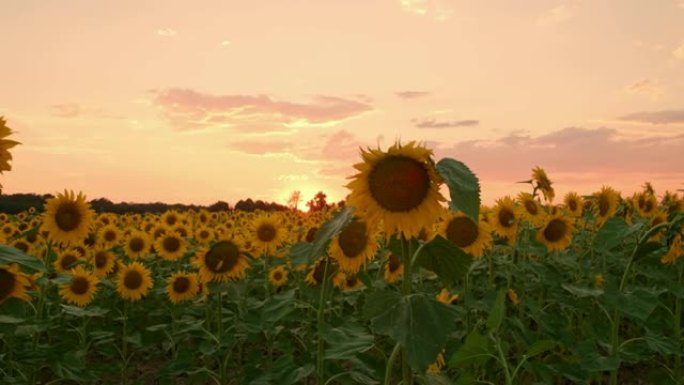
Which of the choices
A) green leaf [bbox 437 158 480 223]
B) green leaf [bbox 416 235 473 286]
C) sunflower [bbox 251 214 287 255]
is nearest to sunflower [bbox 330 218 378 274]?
green leaf [bbox 416 235 473 286]

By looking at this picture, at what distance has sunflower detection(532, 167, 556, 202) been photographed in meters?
7.18

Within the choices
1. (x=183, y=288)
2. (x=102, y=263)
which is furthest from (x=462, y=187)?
(x=102, y=263)

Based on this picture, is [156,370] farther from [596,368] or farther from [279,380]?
[596,368]

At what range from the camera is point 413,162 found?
2.85 metres

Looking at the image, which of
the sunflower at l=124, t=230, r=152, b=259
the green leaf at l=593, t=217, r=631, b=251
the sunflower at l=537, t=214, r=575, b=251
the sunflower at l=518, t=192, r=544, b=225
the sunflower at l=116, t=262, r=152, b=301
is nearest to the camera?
the green leaf at l=593, t=217, r=631, b=251

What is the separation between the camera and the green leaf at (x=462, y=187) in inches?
97.1

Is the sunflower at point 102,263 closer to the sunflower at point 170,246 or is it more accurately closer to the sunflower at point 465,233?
the sunflower at point 170,246

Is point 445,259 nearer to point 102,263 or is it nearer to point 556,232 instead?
point 556,232

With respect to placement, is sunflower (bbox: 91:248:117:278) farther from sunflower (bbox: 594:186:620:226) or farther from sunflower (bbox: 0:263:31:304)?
sunflower (bbox: 594:186:620:226)

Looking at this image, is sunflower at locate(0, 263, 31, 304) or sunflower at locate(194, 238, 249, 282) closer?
sunflower at locate(0, 263, 31, 304)

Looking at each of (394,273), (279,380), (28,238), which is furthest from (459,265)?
(28,238)

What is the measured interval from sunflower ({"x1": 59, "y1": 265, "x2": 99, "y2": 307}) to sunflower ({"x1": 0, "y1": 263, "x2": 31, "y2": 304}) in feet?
8.34

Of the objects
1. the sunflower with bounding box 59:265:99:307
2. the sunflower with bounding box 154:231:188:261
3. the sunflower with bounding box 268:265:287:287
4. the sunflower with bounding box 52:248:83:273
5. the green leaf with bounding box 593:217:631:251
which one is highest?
the green leaf with bounding box 593:217:631:251

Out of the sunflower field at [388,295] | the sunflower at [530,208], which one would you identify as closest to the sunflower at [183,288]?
the sunflower field at [388,295]
